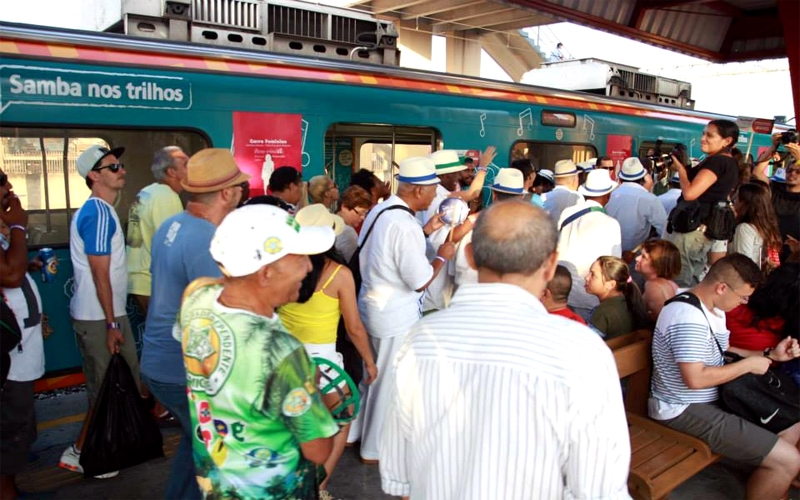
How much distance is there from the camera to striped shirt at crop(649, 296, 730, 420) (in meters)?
2.70

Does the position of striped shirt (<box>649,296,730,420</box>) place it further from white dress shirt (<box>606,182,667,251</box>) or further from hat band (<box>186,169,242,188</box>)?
white dress shirt (<box>606,182,667,251</box>)

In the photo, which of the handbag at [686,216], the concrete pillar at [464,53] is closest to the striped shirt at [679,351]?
the handbag at [686,216]

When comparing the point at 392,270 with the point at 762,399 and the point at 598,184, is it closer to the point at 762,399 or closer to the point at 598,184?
the point at 762,399

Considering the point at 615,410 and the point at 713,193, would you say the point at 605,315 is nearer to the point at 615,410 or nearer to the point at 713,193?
the point at 713,193

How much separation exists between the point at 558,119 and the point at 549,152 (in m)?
0.39

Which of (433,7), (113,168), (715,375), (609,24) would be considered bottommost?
(715,375)

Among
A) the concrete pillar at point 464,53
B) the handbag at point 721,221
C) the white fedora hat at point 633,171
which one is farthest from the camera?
the concrete pillar at point 464,53

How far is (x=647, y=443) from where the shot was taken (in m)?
2.94

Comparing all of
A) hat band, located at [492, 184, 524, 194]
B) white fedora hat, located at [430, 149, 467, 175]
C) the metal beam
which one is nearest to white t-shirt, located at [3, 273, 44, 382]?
white fedora hat, located at [430, 149, 467, 175]

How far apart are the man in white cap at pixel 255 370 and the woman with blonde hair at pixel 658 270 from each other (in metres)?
2.60

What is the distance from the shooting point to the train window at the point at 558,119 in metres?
6.59

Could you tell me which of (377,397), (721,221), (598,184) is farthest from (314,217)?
(721,221)

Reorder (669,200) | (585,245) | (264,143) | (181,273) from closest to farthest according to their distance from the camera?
(181,273), (585,245), (264,143), (669,200)

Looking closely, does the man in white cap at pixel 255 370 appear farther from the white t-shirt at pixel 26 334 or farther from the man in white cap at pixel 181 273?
the white t-shirt at pixel 26 334
